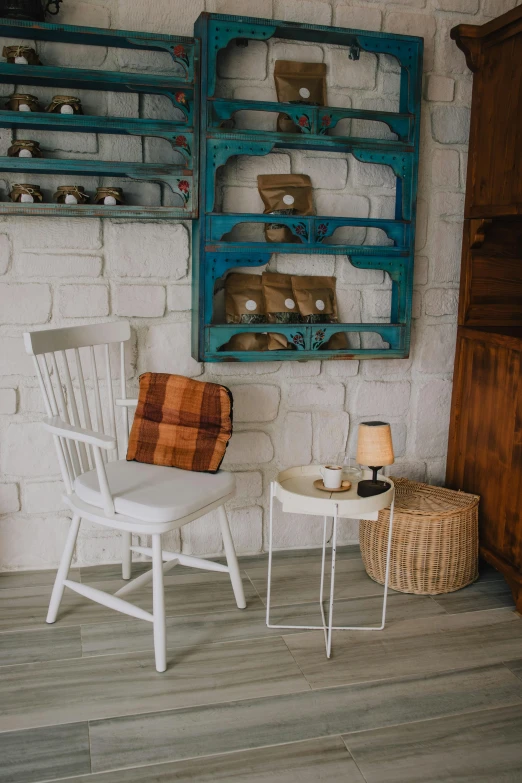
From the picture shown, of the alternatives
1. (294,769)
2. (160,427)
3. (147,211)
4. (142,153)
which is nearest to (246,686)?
(294,769)

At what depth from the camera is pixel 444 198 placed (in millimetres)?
2971

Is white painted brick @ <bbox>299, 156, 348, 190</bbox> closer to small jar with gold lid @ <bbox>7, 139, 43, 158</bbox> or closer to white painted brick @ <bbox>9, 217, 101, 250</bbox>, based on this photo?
white painted brick @ <bbox>9, 217, 101, 250</bbox>

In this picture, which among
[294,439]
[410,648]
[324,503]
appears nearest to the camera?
[324,503]

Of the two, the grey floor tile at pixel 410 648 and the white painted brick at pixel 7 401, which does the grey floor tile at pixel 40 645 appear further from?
the white painted brick at pixel 7 401

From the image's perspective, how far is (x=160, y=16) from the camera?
8.54 feet

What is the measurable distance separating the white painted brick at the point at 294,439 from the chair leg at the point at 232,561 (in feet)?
1.84

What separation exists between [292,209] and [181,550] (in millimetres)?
1338

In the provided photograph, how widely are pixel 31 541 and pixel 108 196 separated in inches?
49.4

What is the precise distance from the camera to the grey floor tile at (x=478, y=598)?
2584 mm

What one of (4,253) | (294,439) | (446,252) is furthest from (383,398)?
(4,253)

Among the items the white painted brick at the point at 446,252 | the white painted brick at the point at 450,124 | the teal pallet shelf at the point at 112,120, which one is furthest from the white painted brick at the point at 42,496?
the white painted brick at the point at 450,124

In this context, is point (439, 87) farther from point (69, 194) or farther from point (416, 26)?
point (69, 194)

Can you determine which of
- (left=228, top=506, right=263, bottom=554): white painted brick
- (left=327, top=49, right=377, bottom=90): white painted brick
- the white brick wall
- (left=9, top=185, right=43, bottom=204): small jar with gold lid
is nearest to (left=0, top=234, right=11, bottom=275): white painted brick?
the white brick wall

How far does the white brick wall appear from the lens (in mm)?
2623
